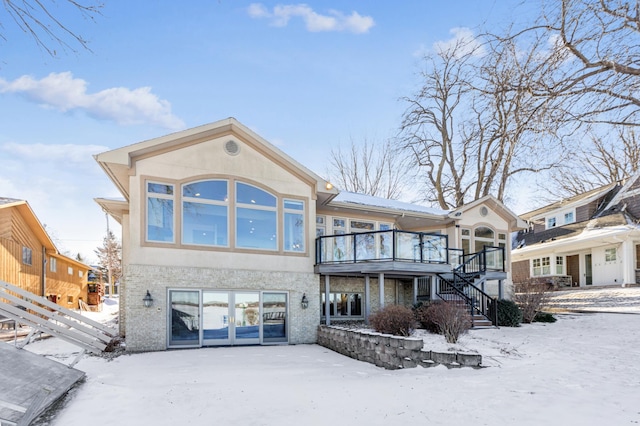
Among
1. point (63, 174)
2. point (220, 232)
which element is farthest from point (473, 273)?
point (63, 174)

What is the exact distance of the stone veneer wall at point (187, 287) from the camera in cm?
1060

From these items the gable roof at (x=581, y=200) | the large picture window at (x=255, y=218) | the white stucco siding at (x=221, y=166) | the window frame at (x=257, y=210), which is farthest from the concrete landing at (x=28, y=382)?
the gable roof at (x=581, y=200)

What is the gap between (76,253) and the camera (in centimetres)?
5850

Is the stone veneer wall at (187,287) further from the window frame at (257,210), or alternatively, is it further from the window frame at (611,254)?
the window frame at (611,254)

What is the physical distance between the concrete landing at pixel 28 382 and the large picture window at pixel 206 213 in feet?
16.2

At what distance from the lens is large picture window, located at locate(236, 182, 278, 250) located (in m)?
12.2

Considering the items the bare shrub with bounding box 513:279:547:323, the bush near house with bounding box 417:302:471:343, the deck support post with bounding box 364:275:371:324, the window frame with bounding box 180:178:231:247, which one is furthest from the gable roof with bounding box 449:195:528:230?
the window frame with bounding box 180:178:231:247

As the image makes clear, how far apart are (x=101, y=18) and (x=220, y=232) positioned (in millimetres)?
8058

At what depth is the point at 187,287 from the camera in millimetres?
11258

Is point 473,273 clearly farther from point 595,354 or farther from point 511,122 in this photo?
point 511,122

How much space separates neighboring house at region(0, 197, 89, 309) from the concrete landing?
10613mm

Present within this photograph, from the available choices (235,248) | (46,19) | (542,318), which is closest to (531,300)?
(542,318)

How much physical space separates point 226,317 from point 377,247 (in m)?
4.85

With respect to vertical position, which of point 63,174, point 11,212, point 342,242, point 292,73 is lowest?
point 342,242
